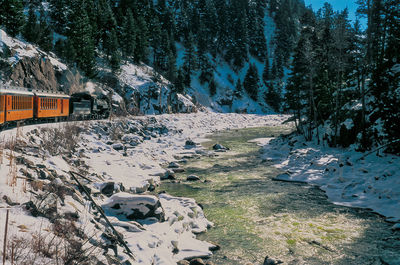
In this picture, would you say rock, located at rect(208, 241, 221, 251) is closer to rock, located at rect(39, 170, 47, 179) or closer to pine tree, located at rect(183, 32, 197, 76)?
rock, located at rect(39, 170, 47, 179)

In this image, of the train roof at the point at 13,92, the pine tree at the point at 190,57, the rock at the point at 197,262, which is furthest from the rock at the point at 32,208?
the pine tree at the point at 190,57

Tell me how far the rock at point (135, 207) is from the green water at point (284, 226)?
144 cm

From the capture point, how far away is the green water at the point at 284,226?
6.48 m

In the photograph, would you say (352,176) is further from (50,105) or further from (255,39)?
(255,39)

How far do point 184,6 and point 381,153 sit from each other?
91.4 meters

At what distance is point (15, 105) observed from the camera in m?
14.0

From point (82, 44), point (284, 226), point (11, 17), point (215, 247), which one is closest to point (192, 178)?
point (284, 226)

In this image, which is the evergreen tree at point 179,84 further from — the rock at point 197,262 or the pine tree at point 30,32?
the rock at point 197,262

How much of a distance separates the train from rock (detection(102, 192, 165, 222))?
7140mm

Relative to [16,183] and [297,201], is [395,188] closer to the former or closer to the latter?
[297,201]

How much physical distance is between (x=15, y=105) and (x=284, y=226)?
13.8 meters

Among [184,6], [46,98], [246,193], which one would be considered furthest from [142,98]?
[184,6]

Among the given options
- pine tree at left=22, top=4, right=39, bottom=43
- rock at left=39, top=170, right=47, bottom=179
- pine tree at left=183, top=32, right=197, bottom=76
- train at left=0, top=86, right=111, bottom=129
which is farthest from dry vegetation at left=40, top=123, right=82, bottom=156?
pine tree at left=183, top=32, right=197, bottom=76

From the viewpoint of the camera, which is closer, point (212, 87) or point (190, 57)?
point (190, 57)
